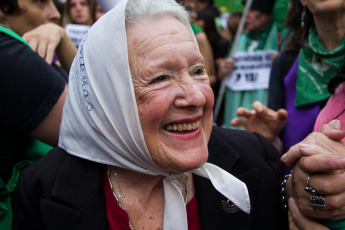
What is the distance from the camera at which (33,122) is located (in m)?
1.83

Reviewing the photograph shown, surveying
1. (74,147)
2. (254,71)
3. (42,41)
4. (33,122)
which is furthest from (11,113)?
(254,71)

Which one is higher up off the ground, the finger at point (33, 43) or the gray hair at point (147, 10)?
the gray hair at point (147, 10)

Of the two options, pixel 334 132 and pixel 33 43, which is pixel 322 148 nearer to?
pixel 334 132

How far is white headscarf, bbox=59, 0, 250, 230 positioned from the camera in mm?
1508

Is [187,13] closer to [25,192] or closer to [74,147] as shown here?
[74,147]

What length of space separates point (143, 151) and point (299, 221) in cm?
67

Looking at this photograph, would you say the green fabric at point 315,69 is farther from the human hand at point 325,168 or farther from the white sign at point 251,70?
the white sign at point 251,70

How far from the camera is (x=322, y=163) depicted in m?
1.32

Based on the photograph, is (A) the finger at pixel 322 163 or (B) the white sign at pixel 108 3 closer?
(A) the finger at pixel 322 163

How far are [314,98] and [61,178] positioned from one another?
60.8 inches

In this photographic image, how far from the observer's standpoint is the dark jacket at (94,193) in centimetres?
163

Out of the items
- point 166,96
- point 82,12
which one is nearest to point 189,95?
point 166,96

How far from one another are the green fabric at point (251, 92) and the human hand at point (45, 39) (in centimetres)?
267

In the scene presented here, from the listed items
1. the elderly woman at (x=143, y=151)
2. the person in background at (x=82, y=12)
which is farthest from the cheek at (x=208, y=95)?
the person in background at (x=82, y=12)
